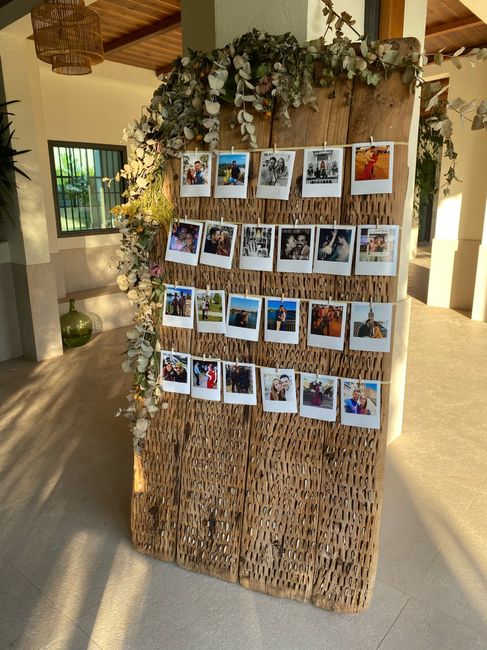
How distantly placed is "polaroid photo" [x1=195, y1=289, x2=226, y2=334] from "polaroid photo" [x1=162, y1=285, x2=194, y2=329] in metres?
0.03

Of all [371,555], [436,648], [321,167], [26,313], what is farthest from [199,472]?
[26,313]

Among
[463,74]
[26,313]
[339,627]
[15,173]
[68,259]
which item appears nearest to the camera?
[339,627]

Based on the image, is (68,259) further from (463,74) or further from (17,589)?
(463,74)

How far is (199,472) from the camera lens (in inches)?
76.3

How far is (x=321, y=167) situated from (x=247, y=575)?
1.54 m

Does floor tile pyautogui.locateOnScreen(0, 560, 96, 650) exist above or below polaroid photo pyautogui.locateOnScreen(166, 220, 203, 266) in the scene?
below

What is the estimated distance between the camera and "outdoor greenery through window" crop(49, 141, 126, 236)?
602cm

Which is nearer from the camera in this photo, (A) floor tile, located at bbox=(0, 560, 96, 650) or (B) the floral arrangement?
(B) the floral arrangement

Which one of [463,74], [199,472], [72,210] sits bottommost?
[199,472]

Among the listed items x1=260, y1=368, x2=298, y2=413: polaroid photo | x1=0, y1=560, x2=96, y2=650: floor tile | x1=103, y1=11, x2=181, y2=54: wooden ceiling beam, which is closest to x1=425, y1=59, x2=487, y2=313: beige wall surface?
x1=103, y1=11, x2=181, y2=54: wooden ceiling beam

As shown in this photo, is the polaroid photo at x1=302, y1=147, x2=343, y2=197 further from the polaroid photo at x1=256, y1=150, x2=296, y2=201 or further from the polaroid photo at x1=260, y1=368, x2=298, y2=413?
the polaroid photo at x1=260, y1=368, x2=298, y2=413

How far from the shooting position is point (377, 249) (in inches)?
60.6

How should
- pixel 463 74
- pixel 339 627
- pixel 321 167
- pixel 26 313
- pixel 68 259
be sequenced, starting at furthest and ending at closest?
pixel 68 259
pixel 463 74
pixel 26 313
pixel 339 627
pixel 321 167

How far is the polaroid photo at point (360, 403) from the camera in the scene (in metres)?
1.62
